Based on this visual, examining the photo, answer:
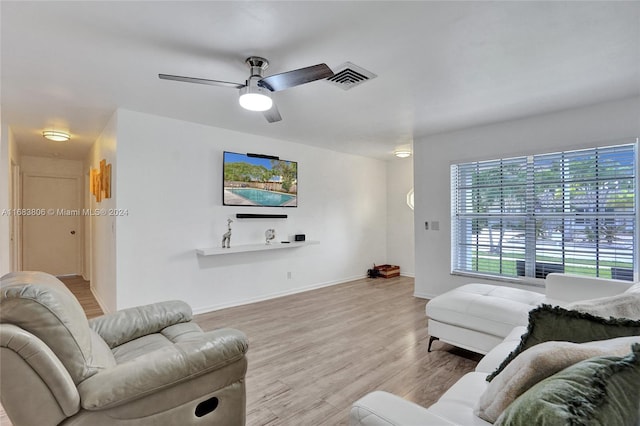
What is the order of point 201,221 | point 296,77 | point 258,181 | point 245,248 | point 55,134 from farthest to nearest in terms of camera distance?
point 258,181 → point 55,134 → point 245,248 → point 201,221 → point 296,77

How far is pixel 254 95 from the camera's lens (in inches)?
92.2

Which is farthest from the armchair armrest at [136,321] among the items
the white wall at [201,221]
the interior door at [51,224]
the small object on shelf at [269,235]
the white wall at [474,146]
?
the interior door at [51,224]

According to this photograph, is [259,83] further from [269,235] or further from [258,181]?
[269,235]

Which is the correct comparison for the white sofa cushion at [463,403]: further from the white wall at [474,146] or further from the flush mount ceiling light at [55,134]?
the flush mount ceiling light at [55,134]

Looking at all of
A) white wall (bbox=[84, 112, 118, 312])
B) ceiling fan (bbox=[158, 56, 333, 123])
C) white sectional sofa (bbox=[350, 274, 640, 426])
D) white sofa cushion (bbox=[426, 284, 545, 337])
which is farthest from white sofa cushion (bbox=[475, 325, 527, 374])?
white wall (bbox=[84, 112, 118, 312])

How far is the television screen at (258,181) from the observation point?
14.3 ft

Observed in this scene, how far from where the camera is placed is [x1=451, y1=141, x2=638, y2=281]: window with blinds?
3314 mm

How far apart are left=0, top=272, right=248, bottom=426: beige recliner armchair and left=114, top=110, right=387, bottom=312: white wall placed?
7.29 feet

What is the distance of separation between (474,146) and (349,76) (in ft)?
8.44

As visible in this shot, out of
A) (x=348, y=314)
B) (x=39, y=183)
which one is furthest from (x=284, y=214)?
(x=39, y=183)

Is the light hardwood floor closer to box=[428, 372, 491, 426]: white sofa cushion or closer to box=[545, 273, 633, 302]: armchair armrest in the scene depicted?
box=[428, 372, 491, 426]: white sofa cushion

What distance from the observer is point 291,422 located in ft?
6.32

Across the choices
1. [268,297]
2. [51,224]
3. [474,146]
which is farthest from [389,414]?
[51,224]

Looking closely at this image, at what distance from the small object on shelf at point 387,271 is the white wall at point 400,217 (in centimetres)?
14
